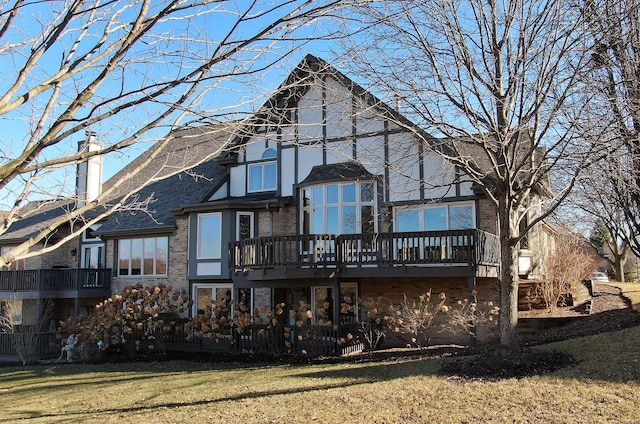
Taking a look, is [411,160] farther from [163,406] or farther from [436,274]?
[163,406]

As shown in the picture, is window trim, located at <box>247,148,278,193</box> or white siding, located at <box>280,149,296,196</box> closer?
white siding, located at <box>280,149,296,196</box>

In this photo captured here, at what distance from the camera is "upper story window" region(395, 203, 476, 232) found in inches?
646

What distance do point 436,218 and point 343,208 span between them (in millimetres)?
2993

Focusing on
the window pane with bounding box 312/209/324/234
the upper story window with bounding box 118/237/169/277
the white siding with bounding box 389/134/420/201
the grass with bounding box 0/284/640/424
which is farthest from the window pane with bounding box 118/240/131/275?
the white siding with bounding box 389/134/420/201

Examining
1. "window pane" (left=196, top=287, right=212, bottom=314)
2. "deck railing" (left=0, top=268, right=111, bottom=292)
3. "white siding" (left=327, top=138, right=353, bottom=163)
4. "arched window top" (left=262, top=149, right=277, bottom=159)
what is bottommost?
"window pane" (left=196, top=287, right=212, bottom=314)

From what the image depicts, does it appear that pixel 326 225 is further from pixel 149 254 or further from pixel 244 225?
pixel 149 254

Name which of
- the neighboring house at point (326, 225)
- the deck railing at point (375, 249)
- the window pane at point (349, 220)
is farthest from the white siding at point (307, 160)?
the deck railing at point (375, 249)

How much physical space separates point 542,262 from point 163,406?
1471 cm

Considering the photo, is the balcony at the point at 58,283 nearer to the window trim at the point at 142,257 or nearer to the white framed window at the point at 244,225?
the window trim at the point at 142,257

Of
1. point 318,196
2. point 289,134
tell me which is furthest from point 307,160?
point 289,134

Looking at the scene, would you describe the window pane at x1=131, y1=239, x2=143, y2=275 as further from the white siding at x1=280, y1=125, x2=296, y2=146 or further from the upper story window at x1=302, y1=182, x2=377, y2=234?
the white siding at x1=280, y1=125, x2=296, y2=146

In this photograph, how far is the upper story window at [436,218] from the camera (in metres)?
16.4

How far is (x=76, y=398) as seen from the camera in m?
12.2

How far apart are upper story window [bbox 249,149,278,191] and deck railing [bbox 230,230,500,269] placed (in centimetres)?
360
